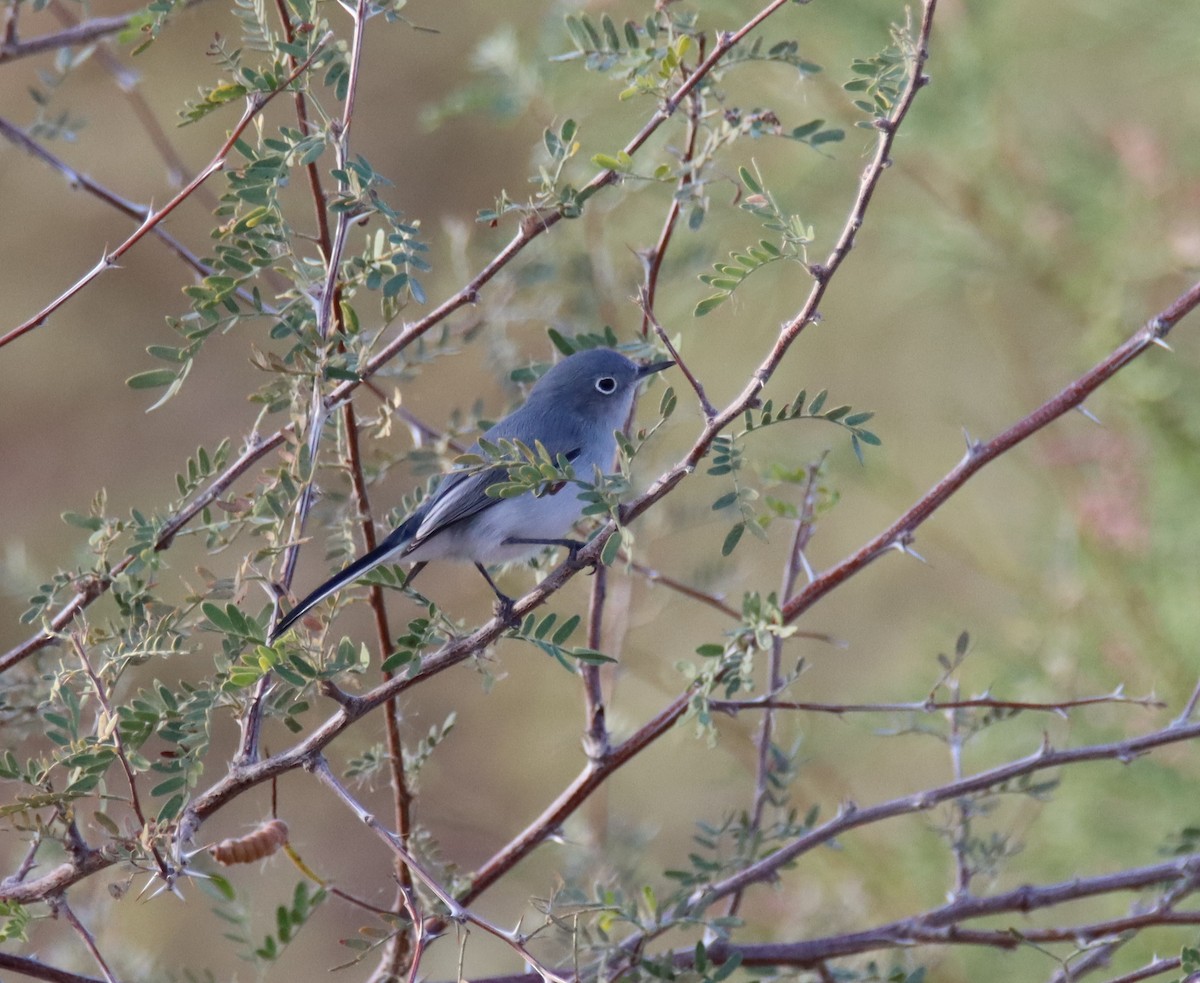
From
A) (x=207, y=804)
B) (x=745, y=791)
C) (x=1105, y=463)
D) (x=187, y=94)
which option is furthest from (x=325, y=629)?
(x=187, y=94)

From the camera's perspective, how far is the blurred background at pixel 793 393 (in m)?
2.95

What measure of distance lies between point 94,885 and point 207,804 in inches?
55.4

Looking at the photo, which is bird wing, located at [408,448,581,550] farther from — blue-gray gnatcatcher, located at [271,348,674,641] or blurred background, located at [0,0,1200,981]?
blurred background, located at [0,0,1200,981]

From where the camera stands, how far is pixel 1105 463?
9.71 ft

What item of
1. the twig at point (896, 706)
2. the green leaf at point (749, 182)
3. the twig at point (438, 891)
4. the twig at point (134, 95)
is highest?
the twig at point (134, 95)

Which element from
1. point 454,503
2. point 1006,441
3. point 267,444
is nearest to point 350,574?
point 267,444

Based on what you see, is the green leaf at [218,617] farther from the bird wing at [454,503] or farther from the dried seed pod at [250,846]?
the bird wing at [454,503]

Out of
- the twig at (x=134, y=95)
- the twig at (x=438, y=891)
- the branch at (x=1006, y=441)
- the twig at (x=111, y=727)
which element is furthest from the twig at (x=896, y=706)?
the twig at (x=134, y=95)

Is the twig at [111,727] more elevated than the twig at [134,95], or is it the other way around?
the twig at [134,95]

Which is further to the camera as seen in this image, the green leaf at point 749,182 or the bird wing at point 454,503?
the bird wing at point 454,503

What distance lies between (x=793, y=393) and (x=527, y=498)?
125 inches

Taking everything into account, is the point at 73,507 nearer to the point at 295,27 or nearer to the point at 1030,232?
the point at 1030,232

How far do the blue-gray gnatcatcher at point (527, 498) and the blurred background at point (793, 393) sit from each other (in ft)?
0.48

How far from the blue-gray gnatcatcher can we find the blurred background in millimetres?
145
